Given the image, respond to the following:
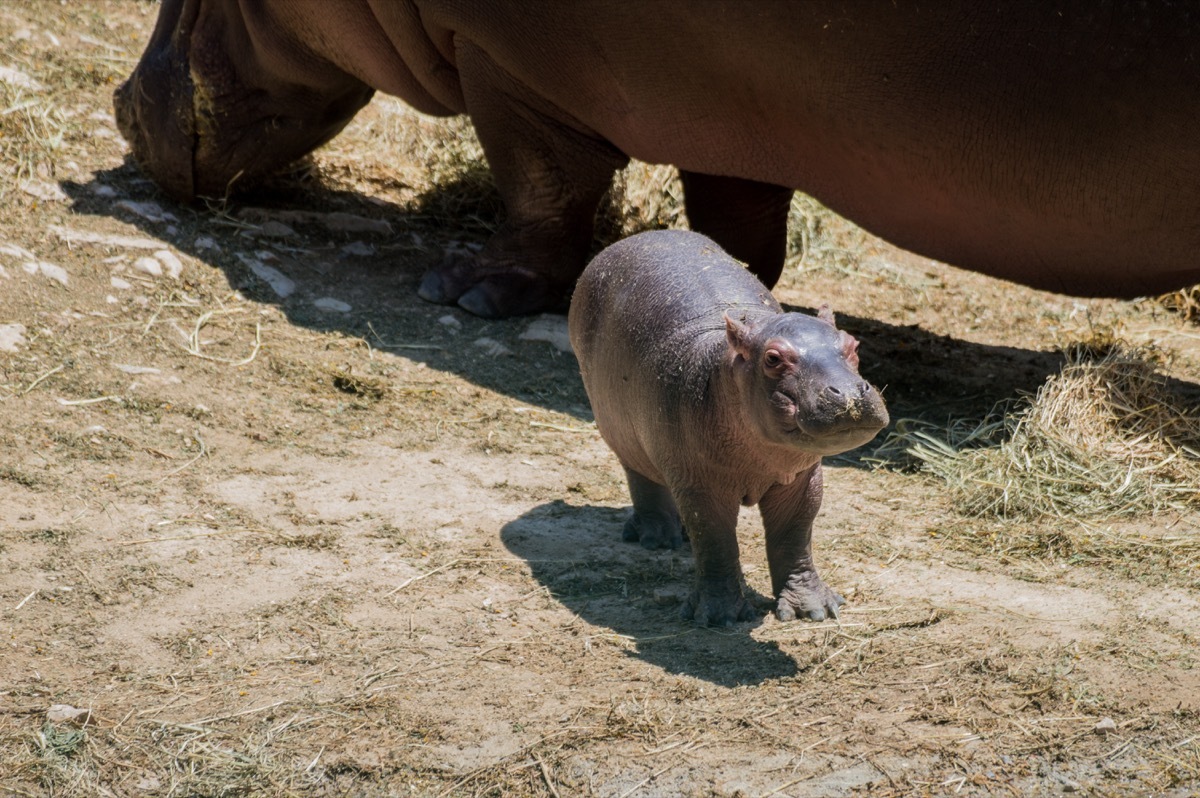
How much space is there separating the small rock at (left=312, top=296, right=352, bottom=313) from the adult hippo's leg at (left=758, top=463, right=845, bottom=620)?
3.35 meters

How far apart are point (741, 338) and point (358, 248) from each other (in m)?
4.37

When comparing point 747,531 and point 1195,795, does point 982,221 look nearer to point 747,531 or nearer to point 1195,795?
point 747,531

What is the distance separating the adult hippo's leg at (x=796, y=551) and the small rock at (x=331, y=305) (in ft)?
11.0

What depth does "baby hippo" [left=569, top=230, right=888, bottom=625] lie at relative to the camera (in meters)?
3.25

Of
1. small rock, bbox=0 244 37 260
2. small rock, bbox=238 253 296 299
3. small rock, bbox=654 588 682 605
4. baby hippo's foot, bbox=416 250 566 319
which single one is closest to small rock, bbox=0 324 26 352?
small rock, bbox=0 244 37 260

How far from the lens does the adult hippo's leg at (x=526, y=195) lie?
6.52 metres

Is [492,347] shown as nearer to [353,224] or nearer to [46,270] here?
[353,224]

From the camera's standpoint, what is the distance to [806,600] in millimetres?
3902

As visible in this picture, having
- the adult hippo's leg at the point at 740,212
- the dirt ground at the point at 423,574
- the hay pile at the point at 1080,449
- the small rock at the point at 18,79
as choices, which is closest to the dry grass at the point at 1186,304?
the dirt ground at the point at 423,574

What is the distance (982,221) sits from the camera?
5.54 m

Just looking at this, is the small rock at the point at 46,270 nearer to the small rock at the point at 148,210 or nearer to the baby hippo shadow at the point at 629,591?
the small rock at the point at 148,210

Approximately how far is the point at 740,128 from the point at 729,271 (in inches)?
79.3

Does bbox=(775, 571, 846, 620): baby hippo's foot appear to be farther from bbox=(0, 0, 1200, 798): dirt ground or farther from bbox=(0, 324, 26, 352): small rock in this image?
bbox=(0, 324, 26, 352): small rock

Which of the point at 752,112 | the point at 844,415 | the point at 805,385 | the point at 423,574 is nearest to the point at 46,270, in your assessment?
the point at 423,574
